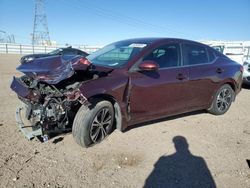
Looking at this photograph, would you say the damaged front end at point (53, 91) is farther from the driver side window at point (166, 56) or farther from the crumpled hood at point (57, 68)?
the driver side window at point (166, 56)

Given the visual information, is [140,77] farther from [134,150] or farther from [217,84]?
[217,84]

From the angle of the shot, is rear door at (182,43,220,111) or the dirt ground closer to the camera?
the dirt ground

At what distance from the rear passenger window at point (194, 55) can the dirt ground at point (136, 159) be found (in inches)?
52.9

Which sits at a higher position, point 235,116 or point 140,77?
point 140,77

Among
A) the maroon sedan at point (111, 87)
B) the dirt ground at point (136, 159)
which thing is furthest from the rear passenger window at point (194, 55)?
the dirt ground at point (136, 159)

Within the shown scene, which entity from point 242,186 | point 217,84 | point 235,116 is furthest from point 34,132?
point 235,116

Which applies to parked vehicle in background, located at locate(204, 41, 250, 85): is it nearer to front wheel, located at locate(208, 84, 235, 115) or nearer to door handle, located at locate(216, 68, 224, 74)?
front wheel, located at locate(208, 84, 235, 115)

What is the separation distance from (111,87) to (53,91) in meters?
0.87

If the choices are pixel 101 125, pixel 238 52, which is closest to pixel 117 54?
pixel 101 125

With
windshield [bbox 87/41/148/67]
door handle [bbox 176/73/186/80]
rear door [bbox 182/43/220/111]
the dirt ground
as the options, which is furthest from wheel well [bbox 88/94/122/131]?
rear door [bbox 182/43/220/111]

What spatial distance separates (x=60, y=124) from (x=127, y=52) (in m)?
1.74

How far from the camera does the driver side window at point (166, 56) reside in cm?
427

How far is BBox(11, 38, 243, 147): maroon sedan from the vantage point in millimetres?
3477

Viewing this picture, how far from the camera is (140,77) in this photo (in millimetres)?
3979
